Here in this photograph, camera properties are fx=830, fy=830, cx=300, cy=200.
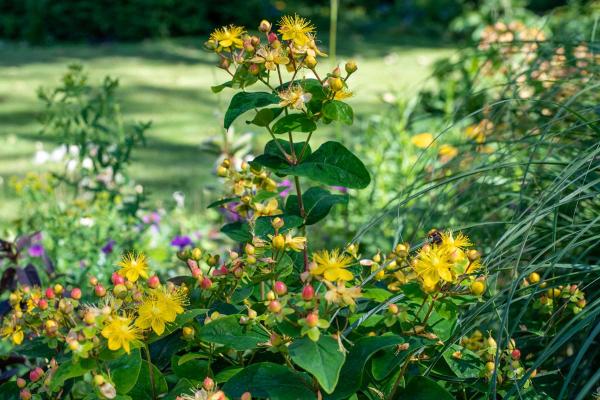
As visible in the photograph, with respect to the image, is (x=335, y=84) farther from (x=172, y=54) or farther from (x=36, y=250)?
(x=172, y=54)

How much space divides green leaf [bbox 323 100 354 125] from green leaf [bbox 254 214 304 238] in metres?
0.17

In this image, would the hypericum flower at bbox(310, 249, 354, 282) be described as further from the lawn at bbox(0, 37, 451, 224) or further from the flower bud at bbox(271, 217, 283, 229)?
the lawn at bbox(0, 37, 451, 224)

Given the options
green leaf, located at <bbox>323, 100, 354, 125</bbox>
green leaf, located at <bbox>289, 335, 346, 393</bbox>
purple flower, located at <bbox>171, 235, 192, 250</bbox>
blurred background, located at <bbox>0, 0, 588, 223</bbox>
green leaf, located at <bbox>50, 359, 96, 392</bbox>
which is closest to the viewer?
green leaf, located at <bbox>289, 335, 346, 393</bbox>

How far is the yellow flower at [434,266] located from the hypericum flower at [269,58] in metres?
0.31

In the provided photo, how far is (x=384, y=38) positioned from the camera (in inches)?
341

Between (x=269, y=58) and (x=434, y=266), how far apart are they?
34 cm

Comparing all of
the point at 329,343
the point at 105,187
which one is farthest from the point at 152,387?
the point at 105,187

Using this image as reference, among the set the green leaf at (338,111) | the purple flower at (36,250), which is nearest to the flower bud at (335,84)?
the green leaf at (338,111)

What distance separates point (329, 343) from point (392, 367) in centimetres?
10

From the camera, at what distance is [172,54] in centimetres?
752

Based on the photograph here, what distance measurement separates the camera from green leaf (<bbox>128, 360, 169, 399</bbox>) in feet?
3.55

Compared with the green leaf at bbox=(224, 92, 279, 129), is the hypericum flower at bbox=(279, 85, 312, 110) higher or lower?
higher

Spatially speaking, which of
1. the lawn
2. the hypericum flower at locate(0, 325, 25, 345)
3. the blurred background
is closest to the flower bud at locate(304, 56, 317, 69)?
the hypericum flower at locate(0, 325, 25, 345)

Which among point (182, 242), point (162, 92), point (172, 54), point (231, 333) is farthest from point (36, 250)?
point (172, 54)
